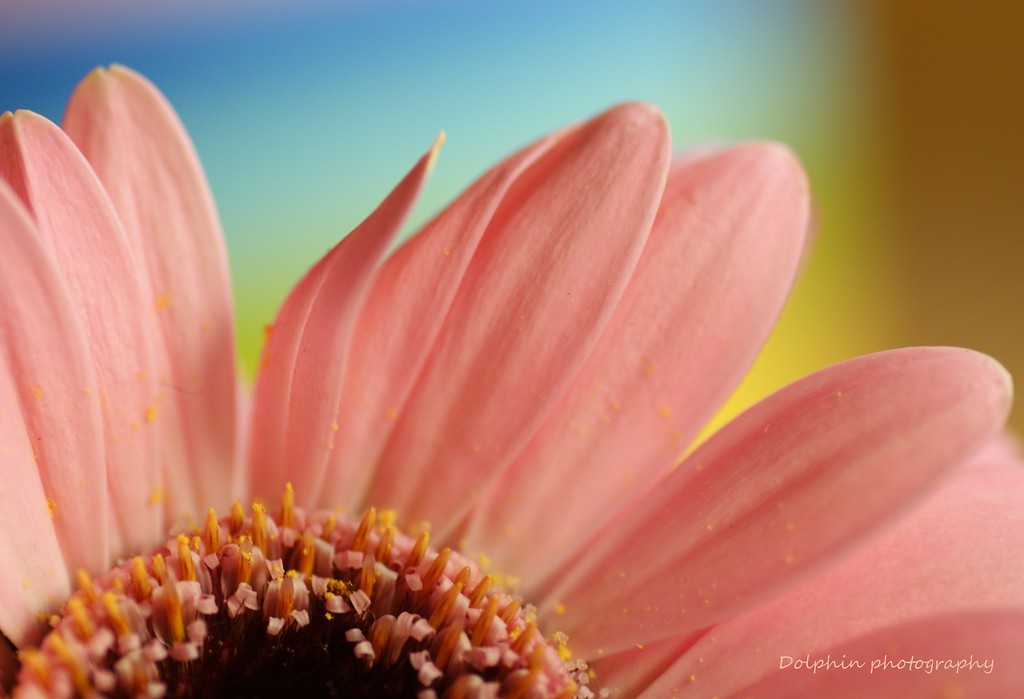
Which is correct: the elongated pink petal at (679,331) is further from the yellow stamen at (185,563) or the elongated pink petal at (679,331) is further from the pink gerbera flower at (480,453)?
the yellow stamen at (185,563)

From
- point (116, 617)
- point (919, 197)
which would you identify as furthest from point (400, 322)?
point (919, 197)

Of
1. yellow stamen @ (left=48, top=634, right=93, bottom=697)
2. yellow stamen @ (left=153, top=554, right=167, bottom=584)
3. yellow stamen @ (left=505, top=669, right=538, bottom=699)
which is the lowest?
yellow stamen @ (left=505, top=669, right=538, bottom=699)

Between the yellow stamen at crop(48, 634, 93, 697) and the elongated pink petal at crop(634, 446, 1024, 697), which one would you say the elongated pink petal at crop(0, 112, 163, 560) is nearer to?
the yellow stamen at crop(48, 634, 93, 697)

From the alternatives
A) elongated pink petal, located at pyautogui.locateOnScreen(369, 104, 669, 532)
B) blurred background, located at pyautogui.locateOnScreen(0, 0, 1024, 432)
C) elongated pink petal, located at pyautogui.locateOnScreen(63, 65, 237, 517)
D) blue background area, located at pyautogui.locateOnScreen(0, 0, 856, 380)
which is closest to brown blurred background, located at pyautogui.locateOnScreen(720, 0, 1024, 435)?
blurred background, located at pyautogui.locateOnScreen(0, 0, 1024, 432)

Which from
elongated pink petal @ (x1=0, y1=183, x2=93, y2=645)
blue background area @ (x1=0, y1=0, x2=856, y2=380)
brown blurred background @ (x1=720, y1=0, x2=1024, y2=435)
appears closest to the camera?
elongated pink petal @ (x1=0, y1=183, x2=93, y2=645)

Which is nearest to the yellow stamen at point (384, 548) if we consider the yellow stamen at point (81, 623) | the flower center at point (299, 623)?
the flower center at point (299, 623)

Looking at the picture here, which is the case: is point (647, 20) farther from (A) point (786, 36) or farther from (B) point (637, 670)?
(B) point (637, 670)

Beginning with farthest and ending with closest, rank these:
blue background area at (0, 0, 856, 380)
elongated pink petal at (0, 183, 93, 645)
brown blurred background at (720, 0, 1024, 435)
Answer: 1. brown blurred background at (720, 0, 1024, 435)
2. blue background area at (0, 0, 856, 380)
3. elongated pink petal at (0, 183, 93, 645)
